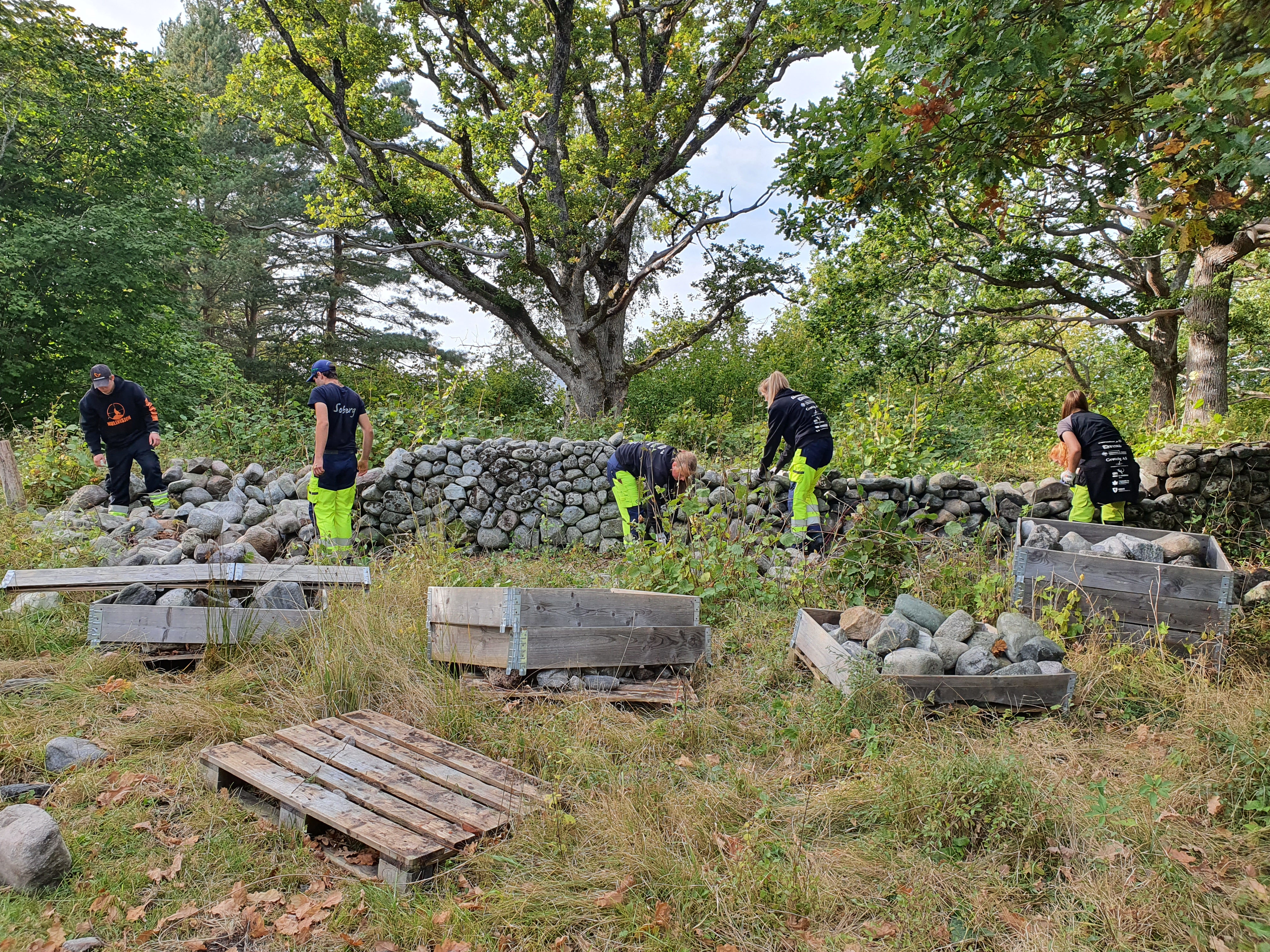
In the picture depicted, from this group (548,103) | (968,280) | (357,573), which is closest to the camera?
(357,573)

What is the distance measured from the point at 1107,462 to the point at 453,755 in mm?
5897

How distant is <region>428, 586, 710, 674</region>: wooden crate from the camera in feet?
13.3

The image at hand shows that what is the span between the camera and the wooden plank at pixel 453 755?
3.11 meters

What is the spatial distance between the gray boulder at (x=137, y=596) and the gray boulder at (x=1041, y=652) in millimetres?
5496

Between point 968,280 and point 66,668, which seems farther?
point 968,280

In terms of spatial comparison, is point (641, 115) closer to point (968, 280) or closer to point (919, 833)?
point (968, 280)

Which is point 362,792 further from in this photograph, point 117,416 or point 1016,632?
point 117,416

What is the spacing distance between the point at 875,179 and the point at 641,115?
1181cm

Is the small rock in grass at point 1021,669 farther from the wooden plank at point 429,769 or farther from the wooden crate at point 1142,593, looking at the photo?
the wooden plank at point 429,769

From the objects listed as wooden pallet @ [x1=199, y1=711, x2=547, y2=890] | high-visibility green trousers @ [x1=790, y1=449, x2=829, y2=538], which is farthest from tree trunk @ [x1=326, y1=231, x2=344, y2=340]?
wooden pallet @ [x1=199, y1=711, x2=547, y2=890]

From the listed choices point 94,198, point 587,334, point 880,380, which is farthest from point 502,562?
point 94,198

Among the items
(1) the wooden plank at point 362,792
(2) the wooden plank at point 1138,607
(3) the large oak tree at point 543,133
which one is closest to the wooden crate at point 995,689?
(2) the wooden plank at point 1138,607

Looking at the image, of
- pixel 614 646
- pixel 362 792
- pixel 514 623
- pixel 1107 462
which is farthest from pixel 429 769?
pixel 1107 462

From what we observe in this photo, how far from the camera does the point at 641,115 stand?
14.7m
